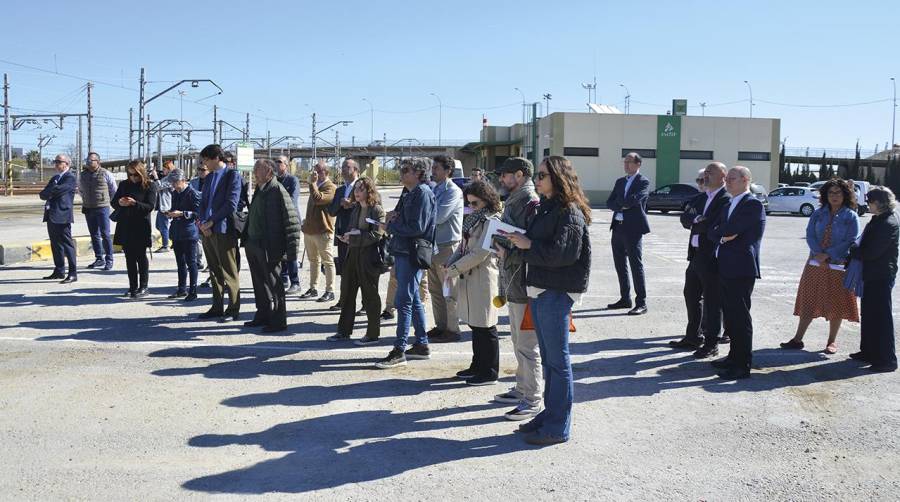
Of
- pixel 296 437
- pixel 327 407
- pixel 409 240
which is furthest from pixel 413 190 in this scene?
pixel 296 437

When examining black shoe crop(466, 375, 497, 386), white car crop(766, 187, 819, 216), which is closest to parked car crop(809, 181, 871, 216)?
white car crop(766, 187, 819, 216)

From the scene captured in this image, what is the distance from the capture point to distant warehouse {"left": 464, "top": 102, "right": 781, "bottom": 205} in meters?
56.0

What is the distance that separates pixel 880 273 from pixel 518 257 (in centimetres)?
393

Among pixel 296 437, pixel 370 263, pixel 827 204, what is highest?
pixel 827 204

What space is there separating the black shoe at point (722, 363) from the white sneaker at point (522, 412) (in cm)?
219

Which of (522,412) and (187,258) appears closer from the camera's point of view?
(522,412)

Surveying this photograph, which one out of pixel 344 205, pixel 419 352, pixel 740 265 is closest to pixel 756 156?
pixel 344 205

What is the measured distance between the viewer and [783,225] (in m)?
29.9

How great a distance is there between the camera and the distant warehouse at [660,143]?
56.0 m

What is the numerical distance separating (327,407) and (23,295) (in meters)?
6.97

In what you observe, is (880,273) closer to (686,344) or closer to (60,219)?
(686,344)

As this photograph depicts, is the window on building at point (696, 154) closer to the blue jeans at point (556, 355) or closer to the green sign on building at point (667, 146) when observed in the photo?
the green sign on building at point (667, 146)

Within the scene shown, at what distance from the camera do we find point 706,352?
774 cm

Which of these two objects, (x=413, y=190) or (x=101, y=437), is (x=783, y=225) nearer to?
(x=413, y=190)
